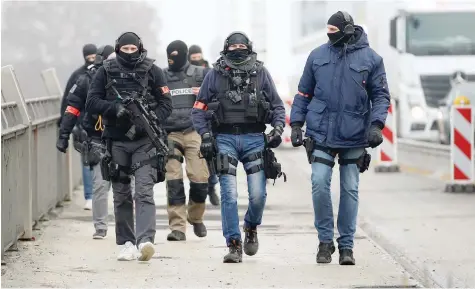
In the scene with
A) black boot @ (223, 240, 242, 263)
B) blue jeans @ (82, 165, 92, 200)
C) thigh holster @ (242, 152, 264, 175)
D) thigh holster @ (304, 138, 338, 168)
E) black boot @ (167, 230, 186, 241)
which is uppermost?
thigh holster @ (304, 138, 338, 168)

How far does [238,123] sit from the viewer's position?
35.5 feet

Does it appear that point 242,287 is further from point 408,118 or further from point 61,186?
point 408,118

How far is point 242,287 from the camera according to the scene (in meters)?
9.23

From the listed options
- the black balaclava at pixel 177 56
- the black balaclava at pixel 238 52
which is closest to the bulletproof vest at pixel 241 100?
the black balaclava at pixel 238 52

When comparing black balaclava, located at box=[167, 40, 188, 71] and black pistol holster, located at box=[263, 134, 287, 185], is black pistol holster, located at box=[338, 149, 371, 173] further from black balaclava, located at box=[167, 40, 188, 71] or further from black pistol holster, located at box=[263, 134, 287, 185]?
black balaclava, located at box=[167, 40, 188, 71]

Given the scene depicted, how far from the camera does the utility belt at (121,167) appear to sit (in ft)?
35.5

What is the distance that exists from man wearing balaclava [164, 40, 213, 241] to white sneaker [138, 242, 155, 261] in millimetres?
1747

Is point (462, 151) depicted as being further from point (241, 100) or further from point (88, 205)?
point (241, 100)

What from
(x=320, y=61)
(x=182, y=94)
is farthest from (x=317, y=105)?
(x=182, y=94)

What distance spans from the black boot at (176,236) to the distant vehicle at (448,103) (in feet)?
53.6

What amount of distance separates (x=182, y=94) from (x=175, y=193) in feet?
2.96

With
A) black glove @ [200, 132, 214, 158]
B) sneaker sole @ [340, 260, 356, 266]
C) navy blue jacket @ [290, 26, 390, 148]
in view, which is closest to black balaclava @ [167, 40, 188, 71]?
black glove @ [200, 132, 214, 158]

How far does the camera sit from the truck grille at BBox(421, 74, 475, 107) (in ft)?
105

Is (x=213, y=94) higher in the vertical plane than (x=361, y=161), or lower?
higher
